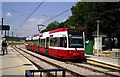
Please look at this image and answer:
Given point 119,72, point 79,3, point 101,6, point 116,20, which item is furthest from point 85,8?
point 119,72

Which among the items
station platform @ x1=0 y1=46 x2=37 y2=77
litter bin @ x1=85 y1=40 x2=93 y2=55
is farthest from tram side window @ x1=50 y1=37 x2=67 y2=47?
litter bin @ x1=85 y1=40 x2=93 y2=55

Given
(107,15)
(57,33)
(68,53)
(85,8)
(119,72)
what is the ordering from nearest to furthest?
(119,72), (68,53), (57,33), (107,15), (85,8)

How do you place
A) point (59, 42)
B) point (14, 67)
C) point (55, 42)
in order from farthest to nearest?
point (55, 42)
point (59, 42)
point (14, 67)

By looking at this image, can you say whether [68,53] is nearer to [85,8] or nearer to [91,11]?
[91,11]

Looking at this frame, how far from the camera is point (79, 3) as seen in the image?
46.4m

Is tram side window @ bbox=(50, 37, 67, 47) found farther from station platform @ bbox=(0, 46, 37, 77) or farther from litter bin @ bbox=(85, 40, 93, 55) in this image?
litter bin @ bbox=(85, 40, 93, 55)

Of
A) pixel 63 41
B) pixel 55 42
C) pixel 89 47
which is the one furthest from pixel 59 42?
pixel 89 47

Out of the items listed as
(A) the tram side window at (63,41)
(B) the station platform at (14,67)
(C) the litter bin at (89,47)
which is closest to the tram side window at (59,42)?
(A) the tram side window at (63,41)

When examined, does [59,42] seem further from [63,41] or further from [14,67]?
[14,67]

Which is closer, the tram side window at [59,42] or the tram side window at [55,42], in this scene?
the tram side window at [59,42]

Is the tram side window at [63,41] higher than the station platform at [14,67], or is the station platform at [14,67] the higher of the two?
the tram side window at [63,41]

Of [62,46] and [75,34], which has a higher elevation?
[75,34]

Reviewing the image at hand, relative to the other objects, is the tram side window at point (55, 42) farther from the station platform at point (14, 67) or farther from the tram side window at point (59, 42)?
the station platform at point (14, 67)

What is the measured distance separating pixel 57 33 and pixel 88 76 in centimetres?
838
